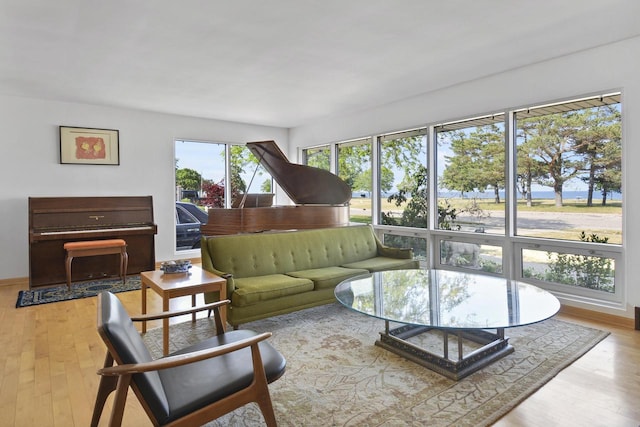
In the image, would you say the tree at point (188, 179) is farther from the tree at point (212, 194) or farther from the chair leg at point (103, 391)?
the chair leg at point (103, 391)

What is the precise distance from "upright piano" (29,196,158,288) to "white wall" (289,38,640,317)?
4.29 meters

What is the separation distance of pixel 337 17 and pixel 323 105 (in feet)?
9.78

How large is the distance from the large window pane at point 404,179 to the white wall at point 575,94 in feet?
1.00

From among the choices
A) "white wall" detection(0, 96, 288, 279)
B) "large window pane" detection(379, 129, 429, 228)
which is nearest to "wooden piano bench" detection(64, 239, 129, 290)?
"white wall" detection(0, 96, 288, 279)

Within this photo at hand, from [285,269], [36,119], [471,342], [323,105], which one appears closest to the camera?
[471,342]

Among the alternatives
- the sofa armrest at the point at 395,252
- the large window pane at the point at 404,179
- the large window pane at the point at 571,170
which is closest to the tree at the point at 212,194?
the large window pane at the point at 404,179

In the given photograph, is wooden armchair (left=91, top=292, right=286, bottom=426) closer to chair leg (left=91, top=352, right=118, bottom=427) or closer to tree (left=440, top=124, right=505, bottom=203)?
chair leg (left=91, top=352, right=118, bottom=427)

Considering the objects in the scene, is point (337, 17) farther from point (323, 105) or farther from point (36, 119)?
point (36, 119)

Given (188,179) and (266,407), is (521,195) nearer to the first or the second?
(266,407)

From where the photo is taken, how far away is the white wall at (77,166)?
5285 mm

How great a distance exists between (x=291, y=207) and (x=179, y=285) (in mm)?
2002

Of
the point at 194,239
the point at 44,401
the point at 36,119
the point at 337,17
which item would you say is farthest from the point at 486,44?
the point at 36,119

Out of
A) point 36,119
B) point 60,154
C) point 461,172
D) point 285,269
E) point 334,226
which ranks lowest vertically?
point 285,269

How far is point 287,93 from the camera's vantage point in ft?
17.0
